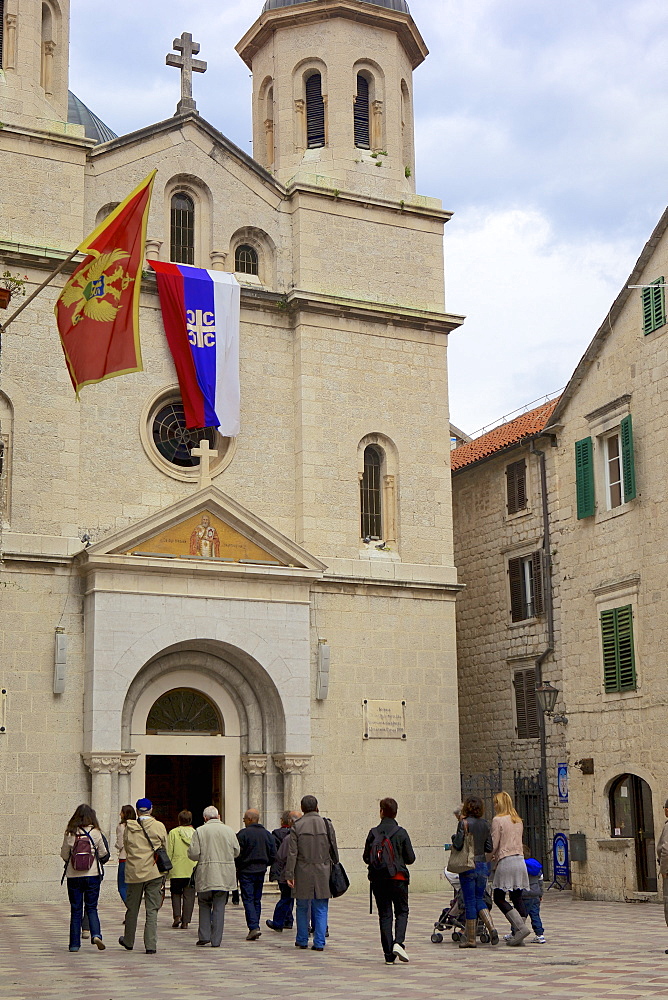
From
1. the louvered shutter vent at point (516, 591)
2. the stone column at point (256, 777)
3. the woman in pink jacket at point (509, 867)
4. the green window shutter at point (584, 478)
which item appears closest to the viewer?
the woman in pink jacket at point (509, 867)

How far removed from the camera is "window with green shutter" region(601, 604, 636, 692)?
77.8ft

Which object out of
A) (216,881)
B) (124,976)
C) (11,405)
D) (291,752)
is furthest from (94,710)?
(124,976)

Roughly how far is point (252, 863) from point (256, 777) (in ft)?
28.6

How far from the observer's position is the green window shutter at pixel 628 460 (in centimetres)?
2392

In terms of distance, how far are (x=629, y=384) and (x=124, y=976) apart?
15660 millimetres

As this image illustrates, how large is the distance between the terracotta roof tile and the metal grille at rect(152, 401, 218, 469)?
764 centimetres

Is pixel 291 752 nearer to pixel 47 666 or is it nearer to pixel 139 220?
pixel 47 666

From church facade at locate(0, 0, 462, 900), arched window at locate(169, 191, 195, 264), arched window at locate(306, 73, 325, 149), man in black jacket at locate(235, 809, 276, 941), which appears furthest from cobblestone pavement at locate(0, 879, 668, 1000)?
arched window at locate(306, 73, 325, 149)

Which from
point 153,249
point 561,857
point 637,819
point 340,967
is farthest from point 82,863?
point 153,249

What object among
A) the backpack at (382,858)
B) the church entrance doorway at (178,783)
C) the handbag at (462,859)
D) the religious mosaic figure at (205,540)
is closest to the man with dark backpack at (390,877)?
the backpack at (382,858)

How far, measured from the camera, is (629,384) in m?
24.7

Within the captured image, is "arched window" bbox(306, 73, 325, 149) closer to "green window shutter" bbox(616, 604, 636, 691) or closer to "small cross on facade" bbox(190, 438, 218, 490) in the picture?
"small cross on facade" bbox(190, 438, 218, 490)

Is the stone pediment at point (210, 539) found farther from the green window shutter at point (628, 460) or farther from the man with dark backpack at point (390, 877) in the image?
the man with dark backpack at point (390, 877)

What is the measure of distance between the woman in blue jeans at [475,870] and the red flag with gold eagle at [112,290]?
329 inches
